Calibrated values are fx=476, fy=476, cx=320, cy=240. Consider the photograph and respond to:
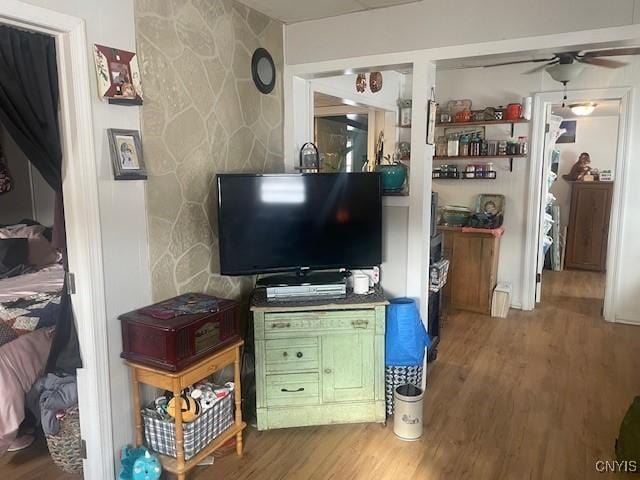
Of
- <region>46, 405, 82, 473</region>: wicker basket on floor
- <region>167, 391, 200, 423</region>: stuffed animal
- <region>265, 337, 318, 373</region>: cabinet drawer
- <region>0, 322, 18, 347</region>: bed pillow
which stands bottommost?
<region>46, 405, 82, 473</region>: wicker basket on floor

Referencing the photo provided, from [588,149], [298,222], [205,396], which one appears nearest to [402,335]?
[298,222]

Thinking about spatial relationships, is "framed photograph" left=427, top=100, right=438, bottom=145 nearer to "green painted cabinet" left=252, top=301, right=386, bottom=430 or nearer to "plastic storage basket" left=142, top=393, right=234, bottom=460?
"green painted cabinet" left=252, top=301, right=386, bottom=430

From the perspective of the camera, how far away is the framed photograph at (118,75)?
1.96 m

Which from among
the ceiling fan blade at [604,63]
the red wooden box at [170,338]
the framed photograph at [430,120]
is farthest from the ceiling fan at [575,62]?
the red wooden box at [170,338]

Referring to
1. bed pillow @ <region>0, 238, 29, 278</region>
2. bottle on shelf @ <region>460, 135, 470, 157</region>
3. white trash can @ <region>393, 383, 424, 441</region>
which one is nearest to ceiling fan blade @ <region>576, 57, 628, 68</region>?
bottle on shelf @ <region>460, 135, 470, 157</region>

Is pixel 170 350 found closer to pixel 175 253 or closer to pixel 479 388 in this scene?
pixel 175 253

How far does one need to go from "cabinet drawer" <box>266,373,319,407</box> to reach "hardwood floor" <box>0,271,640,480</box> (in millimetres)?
183

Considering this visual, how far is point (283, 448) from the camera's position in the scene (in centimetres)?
250

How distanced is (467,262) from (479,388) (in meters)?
1.77

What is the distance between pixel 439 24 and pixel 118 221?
199 cm

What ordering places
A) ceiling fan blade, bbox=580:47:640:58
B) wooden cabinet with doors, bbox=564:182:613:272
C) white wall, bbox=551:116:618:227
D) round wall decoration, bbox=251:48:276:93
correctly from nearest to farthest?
round wall decoration, bbox=251:48:276:93 < ceiling fan blade, bbox=580:47:640:58 < wooden cabinet with doors, bbox=564:182:613:272 < white wall, bbox=551:116:618:227

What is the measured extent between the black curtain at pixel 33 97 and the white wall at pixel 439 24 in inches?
62.1

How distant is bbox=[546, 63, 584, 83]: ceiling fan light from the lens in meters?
3.93

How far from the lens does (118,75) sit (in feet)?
6.61
